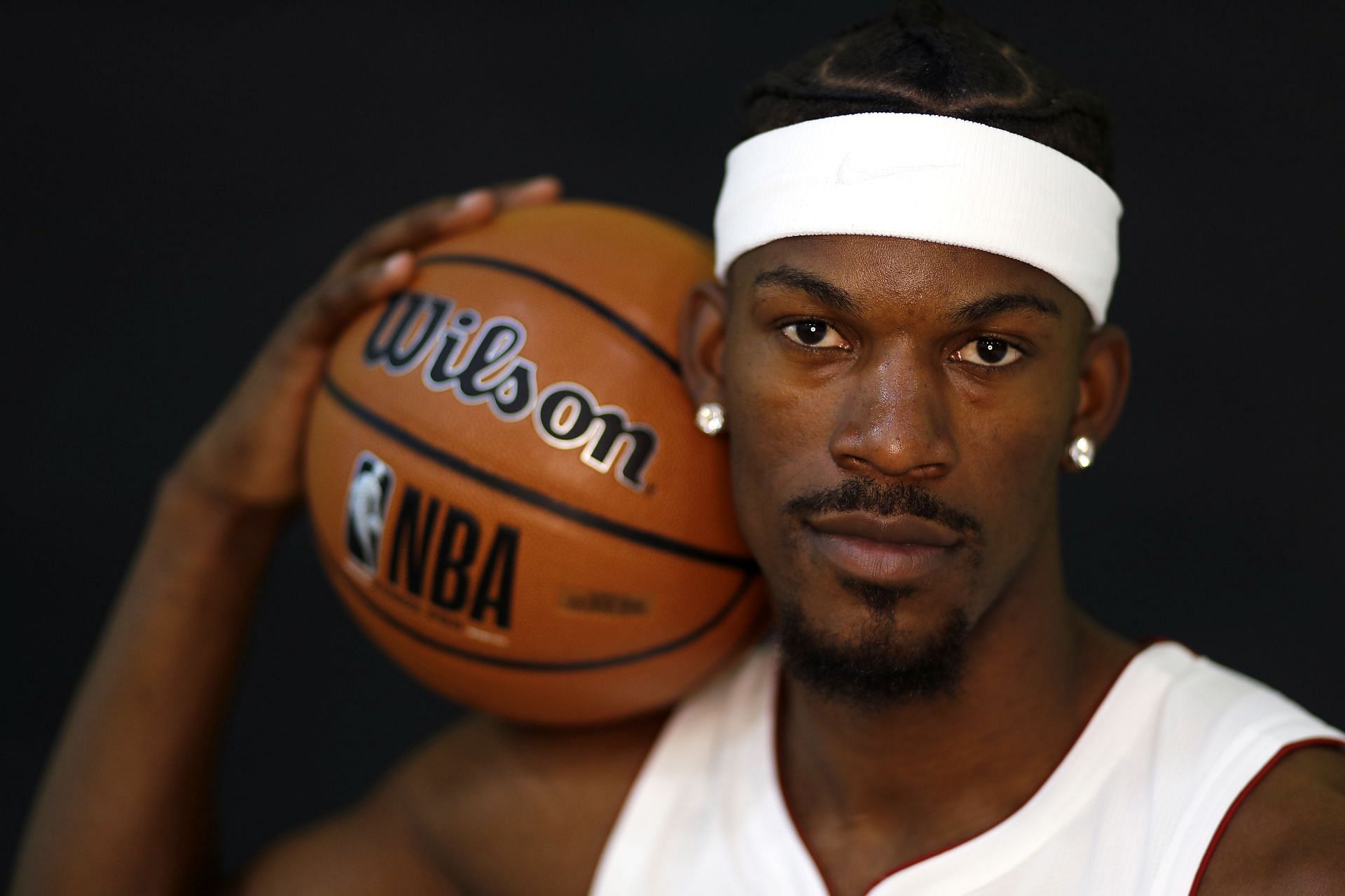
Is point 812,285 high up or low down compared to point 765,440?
up

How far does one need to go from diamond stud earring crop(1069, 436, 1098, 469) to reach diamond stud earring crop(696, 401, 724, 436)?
441mm

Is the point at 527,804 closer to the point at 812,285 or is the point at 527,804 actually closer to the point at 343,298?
the point at 343,298

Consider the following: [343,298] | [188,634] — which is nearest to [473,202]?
[343,298]

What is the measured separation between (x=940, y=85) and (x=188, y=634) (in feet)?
4.53

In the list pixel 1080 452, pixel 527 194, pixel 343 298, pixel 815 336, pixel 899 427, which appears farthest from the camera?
pixel 527 194

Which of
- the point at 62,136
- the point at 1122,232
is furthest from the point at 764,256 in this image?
the point at 62,136

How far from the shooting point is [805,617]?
6.48 ft

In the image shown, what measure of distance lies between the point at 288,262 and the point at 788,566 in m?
2.41

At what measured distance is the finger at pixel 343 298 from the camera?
7.54ft

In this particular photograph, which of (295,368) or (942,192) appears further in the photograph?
(295,368)

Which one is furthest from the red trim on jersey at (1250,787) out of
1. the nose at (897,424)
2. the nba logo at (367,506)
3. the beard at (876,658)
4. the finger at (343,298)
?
the finger at (343,298)

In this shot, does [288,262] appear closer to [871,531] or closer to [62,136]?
[62,136]

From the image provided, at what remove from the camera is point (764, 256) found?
2.01 metres

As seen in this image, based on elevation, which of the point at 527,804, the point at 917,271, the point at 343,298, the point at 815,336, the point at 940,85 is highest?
the point at 940,85
